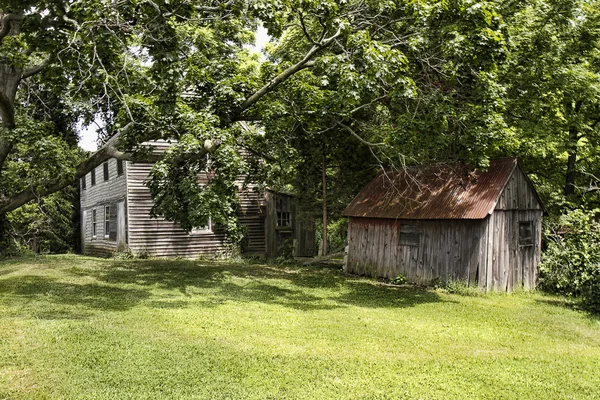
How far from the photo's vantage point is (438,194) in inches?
704

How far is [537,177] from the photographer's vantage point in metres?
21.8

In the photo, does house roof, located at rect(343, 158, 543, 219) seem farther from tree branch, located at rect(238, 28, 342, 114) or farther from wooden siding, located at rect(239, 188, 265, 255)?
wooden siding, located at rect(239, 188, 265, 255)

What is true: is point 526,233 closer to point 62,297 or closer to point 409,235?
point 409,235

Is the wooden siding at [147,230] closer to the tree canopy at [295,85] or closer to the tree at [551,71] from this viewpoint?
the tree canopy at [295,85]

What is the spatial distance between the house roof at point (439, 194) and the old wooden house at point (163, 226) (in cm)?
657

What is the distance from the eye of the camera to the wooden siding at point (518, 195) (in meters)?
16.3

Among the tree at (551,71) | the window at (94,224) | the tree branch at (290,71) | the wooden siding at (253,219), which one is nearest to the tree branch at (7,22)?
the tree branch at (290,71)

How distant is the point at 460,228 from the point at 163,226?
14867 mm

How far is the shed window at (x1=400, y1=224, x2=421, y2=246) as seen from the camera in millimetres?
17828

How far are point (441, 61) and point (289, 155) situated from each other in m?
6.46

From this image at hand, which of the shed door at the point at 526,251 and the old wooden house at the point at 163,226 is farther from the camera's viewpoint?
the old wooden house at the point at 163,226

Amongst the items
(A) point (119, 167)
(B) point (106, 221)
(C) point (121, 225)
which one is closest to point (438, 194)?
(C) point (121, 225)

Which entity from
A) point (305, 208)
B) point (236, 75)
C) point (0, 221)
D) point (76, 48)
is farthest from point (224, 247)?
point (76, 48)

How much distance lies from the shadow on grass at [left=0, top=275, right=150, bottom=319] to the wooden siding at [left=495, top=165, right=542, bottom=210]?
1151 cm
